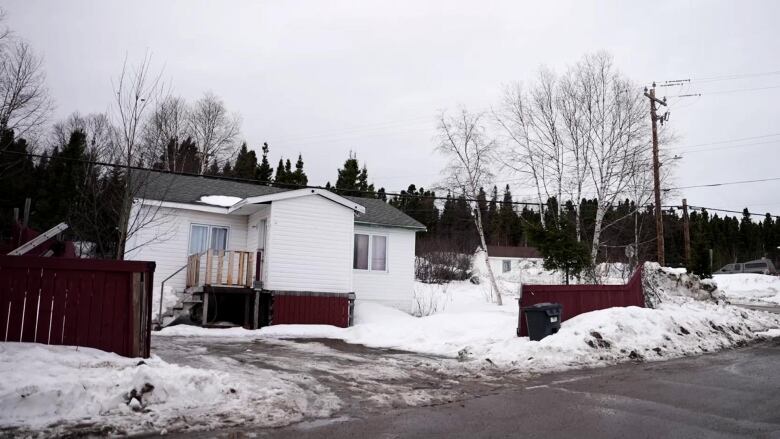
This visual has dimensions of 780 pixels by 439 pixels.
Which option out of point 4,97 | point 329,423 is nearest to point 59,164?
point 4,97

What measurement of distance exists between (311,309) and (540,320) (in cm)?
839

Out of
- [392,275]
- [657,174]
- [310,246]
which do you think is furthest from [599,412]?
[657,174]

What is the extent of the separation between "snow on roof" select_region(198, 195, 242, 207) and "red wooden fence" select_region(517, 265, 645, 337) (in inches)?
448

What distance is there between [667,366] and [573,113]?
698 inches

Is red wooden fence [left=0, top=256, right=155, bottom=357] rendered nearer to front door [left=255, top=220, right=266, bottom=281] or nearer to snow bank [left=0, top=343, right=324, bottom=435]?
snow bank [left=0, top=343, right=324, bottom=435]

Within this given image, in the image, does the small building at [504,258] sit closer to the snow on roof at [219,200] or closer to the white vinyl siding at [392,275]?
the white vinyl siding at [392,275]

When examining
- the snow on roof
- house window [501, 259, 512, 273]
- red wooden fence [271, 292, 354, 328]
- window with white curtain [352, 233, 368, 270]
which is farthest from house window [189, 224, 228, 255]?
house window [501, 259, 512, 273]

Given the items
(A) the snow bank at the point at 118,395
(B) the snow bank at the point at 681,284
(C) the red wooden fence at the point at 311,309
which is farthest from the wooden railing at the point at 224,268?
(B) the snow bank at the point at 681,284

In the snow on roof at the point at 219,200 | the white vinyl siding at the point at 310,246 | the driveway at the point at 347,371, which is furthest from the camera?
the snow on roof at the point at 219,200

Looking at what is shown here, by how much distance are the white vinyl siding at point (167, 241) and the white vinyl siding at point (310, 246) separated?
11.1ft

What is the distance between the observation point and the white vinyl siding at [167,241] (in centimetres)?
1808

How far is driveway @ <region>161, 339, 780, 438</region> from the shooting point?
211 inches

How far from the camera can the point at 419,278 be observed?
129 feet

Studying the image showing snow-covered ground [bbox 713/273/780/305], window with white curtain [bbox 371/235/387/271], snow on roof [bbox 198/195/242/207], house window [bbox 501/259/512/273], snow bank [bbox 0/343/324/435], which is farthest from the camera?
house window [bbox 501/259/512/273]
